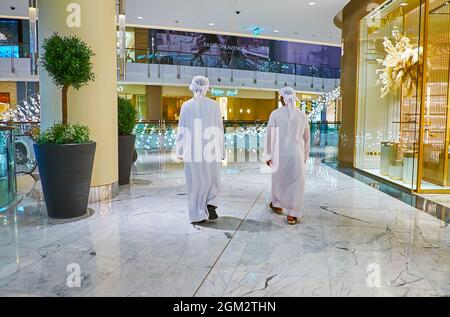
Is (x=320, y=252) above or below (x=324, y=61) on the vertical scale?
below

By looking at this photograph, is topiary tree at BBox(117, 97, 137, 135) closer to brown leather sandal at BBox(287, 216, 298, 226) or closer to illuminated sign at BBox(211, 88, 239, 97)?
brown leather sandal at BBox(287, 216, 298, 226)

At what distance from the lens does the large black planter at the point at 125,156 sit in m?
6.45

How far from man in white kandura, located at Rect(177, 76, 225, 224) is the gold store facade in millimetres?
3456

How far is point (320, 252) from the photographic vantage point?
3.42 metres

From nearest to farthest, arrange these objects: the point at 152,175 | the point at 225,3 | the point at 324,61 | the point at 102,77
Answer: the point at 102,77 < the point at 152,175 < the point at 225,3 < the point at 324,61

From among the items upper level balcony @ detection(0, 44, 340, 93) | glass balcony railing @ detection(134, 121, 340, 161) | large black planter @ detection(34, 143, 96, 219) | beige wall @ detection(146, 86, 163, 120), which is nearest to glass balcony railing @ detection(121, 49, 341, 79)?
upper level balcony @ detection(0, 44, 340, 93)

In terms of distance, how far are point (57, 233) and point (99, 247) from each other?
0.67 meters

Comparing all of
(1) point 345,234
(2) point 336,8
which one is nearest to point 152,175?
(1) point 345,234

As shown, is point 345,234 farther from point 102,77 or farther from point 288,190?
point 102,77

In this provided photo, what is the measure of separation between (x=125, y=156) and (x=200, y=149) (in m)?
2.56

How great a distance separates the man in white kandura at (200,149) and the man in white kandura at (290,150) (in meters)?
0.65

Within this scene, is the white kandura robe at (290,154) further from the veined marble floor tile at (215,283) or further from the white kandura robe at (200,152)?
the veined marble floor tile at (215,283)
